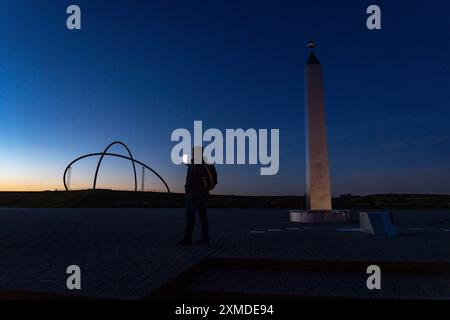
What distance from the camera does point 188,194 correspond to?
22.8 feet

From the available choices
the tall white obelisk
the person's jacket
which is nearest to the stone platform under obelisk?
the tall white obelisk

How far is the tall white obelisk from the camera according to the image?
14961 mm

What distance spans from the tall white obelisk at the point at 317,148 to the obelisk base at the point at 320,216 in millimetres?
312

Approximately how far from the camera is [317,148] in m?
15.0

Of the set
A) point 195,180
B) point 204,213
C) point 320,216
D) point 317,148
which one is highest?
point 317,148

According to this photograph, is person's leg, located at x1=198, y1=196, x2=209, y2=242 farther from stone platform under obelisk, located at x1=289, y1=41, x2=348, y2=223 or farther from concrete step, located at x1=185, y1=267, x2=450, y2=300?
stone platform under obelisk, located at x1=289, y1=41, x2=348, y2=223

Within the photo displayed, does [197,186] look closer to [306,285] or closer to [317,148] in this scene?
[306,285]

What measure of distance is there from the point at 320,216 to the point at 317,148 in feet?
9.48

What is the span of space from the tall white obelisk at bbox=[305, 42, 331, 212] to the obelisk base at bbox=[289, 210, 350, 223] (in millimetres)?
312

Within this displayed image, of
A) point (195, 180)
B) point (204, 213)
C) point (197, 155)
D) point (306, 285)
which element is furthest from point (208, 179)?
point (306, 285)
